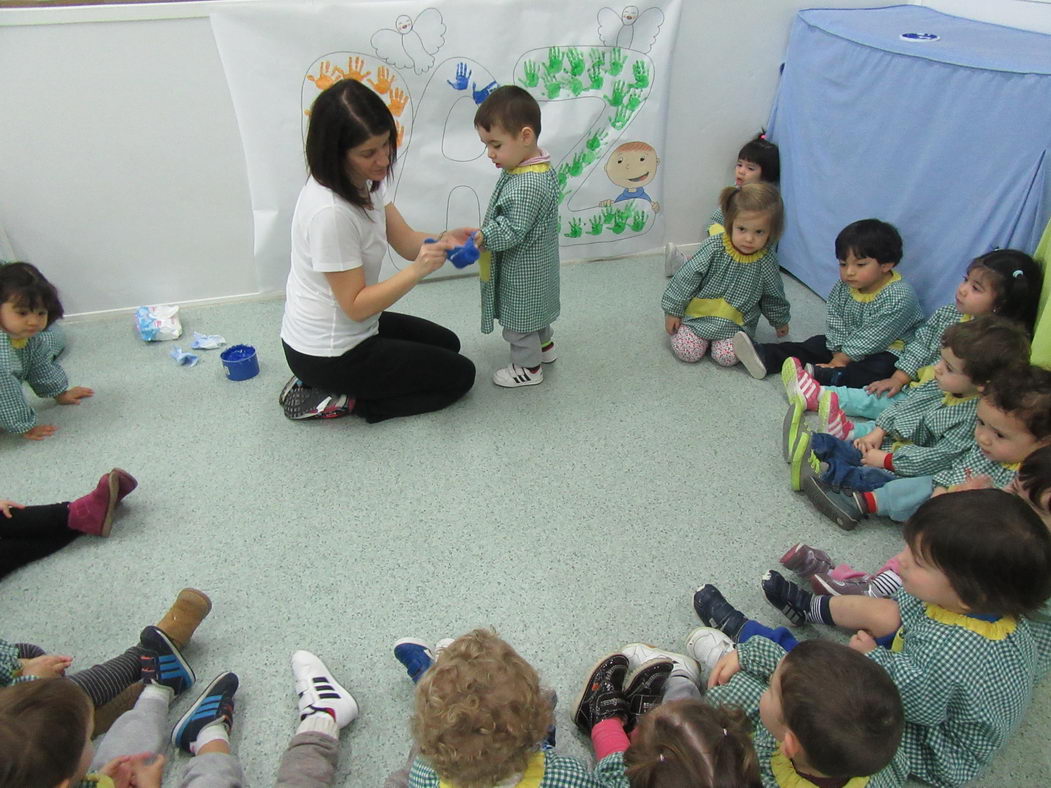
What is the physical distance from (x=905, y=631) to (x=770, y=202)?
1.37 meters

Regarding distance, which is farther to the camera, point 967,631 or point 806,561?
point 806,561

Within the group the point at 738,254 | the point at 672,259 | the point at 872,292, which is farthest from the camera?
the point at 672,259

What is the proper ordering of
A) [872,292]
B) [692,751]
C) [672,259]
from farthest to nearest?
[672,259], [872,292], [692,751]

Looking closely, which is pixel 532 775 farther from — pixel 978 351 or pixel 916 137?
pixel 916 137

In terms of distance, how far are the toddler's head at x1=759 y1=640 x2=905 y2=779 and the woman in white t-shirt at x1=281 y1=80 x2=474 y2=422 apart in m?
1.26

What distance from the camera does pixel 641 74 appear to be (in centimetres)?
263

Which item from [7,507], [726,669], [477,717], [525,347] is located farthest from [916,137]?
[7,507]

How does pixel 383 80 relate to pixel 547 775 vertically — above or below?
above

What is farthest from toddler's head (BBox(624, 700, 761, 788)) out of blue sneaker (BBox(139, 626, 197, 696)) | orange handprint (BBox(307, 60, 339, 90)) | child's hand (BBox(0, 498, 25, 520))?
orange handprint (BBox(307, 60, 339, 90))

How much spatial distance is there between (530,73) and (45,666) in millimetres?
2286

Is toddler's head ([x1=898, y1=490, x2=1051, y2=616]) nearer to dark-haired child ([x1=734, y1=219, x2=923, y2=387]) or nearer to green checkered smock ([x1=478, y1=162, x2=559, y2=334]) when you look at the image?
dark-haired child ([x1=734, y1=219, x2=923, y2=387])

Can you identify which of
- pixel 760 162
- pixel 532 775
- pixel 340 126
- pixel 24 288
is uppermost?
pixel 340 126

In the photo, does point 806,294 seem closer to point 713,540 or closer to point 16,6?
point 713,540

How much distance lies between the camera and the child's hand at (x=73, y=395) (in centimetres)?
208
